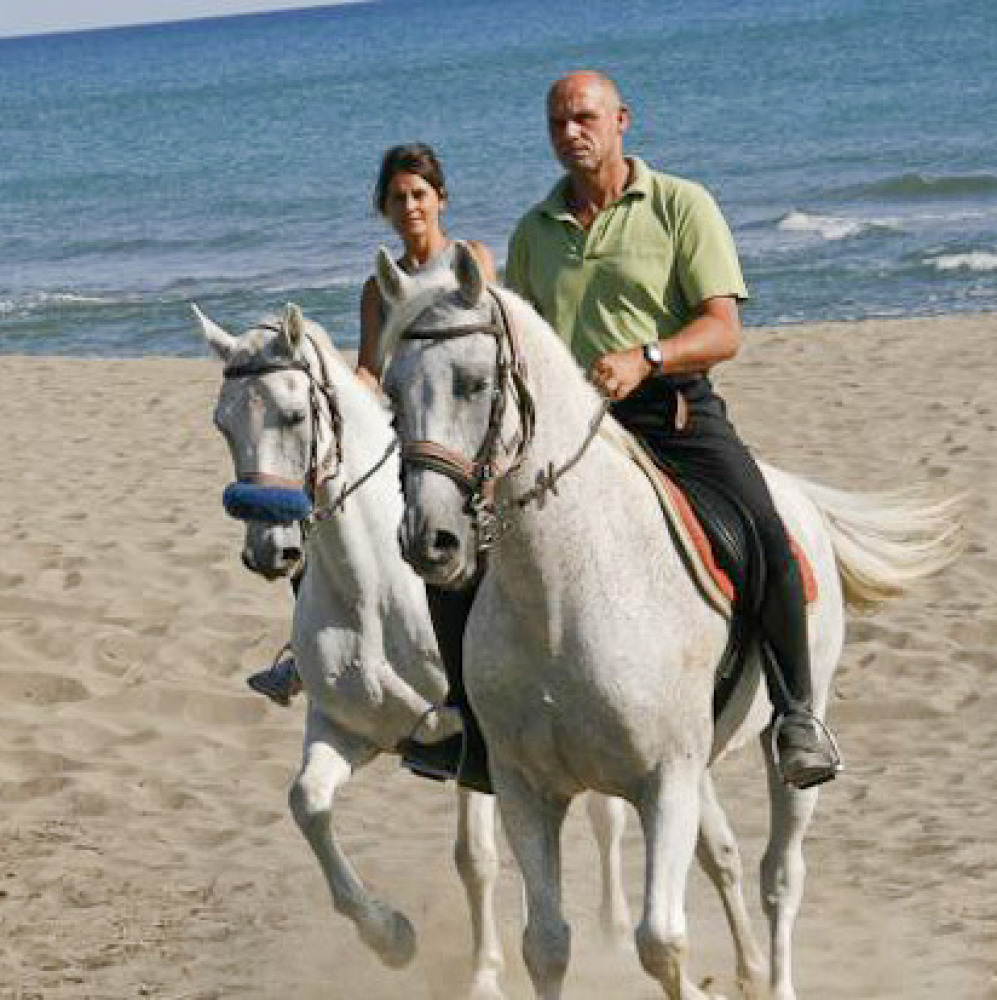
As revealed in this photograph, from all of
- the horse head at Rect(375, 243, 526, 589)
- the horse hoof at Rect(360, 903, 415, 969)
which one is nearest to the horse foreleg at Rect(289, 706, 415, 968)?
the horse hoof at Rect(360, 903, 415, 969)

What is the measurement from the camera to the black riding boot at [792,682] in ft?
16.9

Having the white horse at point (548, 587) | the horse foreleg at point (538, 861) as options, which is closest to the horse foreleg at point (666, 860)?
the white horse at point (548, 587)

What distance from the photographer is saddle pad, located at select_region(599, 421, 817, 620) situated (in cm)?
485

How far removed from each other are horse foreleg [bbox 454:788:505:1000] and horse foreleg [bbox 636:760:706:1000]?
146 centimetres

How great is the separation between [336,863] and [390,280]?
2.03 m

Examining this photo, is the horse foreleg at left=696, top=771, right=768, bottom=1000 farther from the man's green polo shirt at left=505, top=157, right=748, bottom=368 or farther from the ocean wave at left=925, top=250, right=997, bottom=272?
the ocean wave at left=925, top=250, right=997, bottom=272

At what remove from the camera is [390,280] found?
4.38m

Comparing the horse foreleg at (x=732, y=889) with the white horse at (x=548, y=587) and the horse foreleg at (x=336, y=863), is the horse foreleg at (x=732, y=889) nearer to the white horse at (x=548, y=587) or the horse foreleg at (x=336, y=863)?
the horse foreleg at (x=336, y=863)

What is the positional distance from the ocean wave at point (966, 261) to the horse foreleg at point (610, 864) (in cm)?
2009

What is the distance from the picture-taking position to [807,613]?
5609 millimetres

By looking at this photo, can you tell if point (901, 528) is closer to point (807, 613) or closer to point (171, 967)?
point (807, 613)

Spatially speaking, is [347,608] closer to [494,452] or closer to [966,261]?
[494,452]

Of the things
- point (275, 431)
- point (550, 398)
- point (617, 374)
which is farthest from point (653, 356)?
point (275, 431)

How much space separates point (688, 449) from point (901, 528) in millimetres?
1453
